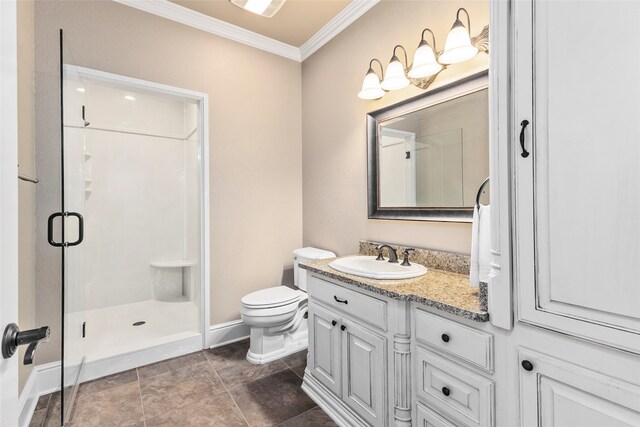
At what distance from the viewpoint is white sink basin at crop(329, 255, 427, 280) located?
1.50 m

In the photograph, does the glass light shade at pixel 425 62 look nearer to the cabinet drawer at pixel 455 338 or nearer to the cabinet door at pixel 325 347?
the cabinet drawer at pixel 455 338

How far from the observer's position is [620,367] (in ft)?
2.56

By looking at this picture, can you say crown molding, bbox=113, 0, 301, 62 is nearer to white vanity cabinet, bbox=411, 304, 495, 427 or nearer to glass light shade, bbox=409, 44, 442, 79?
glass light shade, bbox=409, 44, 442, 79

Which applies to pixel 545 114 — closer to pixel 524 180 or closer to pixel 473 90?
pixel 524 180

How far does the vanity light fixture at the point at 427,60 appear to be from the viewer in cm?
153

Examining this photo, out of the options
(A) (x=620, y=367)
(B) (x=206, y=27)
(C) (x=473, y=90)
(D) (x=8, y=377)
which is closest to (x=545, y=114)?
(A) (x=620, y=367)

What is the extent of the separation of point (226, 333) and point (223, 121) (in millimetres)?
1826

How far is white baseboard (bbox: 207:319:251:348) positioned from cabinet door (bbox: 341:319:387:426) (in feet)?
Answer: 4.43

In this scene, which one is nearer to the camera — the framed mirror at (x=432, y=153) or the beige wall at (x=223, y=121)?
the framed mirror at (x=432, y=153)

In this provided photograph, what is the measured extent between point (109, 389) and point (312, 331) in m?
1.39

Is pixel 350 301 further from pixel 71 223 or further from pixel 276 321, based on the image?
pixel 71 223

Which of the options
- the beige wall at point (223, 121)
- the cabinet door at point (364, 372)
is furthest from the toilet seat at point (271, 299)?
the cabinet door at point (364, 372)

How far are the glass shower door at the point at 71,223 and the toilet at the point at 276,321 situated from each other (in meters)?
1.02

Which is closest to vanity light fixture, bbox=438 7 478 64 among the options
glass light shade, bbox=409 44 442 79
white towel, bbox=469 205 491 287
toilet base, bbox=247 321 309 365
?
glass light shade, bbox=409 44 442 79
